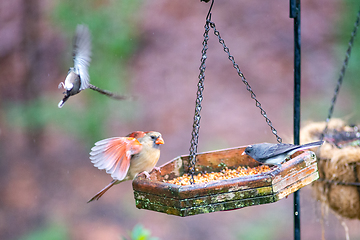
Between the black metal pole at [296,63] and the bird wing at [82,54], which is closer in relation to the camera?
the black metal pole at [296,63]

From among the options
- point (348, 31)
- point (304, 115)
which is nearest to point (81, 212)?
point (304, 115)

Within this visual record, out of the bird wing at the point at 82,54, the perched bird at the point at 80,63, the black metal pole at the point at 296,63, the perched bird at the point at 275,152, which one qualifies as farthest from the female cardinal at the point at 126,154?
the black metal pole at the point at 296,63

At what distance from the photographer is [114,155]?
6.86 ft

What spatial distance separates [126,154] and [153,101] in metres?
4.88

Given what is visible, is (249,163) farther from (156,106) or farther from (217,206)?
(156,106)

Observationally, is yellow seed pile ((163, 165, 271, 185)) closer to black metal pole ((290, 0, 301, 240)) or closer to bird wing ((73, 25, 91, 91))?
black metal pole ((290, 0, 301, 240))

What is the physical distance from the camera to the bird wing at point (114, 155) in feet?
6.75

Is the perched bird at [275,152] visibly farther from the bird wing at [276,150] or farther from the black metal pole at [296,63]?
the black metal pole at [296,63]

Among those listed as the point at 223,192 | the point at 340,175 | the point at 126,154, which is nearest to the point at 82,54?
the point at 126,154

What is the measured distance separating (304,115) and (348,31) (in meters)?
1.44

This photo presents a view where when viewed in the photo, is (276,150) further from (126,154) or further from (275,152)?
(126,154)

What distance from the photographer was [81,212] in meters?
6.61

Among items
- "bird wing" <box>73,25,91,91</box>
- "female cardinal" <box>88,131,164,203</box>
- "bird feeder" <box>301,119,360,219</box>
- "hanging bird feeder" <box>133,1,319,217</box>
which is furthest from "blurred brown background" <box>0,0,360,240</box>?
"hanging bird feeder" <box>133,1,319,217</box>

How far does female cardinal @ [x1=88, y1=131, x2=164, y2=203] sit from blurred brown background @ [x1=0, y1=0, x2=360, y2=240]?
3.79 meters
